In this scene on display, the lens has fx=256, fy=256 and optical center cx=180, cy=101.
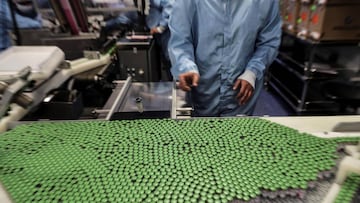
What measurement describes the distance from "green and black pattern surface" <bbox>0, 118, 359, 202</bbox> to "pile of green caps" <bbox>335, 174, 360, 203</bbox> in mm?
56

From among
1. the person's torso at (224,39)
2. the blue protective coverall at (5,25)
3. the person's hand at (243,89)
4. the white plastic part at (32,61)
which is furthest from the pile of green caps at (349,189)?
the blue protective coverall at (5,25)

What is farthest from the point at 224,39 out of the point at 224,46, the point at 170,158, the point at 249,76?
the point at 170,158

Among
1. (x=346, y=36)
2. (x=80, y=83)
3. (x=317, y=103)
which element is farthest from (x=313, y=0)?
(x=80, y=83)

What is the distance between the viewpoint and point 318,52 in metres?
2.67

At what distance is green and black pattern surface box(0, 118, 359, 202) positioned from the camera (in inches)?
24.0

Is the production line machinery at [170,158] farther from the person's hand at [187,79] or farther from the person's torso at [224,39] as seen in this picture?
the person's torso at [224,39]

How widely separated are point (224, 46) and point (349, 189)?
0.83 metres

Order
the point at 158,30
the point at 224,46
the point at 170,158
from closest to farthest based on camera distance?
the point at 170,158 → the point at 224,46 → the point at 158,30

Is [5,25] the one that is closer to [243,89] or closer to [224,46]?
[224,46]

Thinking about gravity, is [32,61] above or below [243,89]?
above

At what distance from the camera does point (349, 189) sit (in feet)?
2.02

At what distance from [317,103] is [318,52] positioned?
1.75ft

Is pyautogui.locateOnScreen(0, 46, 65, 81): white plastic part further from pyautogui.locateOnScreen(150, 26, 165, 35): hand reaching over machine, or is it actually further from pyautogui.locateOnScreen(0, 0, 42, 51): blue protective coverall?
pyautogui.locateOnScreen(150, 26, 165, 35): hand reaching over machine

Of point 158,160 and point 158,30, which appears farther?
point 158,30
